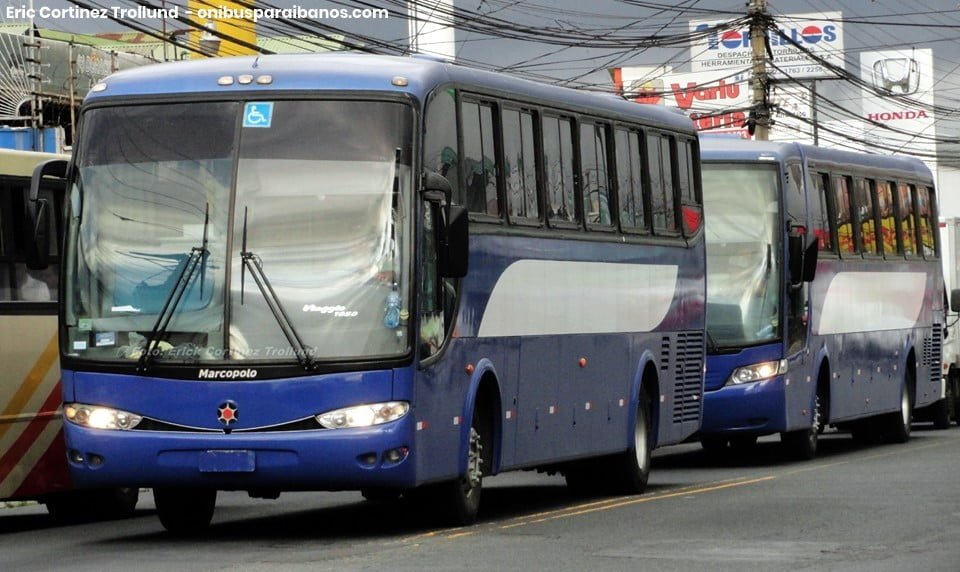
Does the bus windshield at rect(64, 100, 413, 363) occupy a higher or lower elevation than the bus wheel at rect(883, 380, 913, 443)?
higher

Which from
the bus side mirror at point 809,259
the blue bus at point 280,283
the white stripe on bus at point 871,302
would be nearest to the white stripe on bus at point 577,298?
the blue bus at point 280,283

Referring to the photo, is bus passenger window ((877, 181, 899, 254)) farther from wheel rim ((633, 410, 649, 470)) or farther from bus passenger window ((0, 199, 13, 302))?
bus passenger window ((0, 199, 13, 302))

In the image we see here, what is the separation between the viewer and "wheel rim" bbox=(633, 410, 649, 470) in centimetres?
1971

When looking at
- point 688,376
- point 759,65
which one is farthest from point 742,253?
point 759,65

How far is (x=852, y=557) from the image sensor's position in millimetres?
12891

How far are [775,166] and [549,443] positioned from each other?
305 inches

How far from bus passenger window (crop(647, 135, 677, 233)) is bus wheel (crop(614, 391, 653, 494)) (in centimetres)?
165

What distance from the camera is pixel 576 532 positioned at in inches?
591

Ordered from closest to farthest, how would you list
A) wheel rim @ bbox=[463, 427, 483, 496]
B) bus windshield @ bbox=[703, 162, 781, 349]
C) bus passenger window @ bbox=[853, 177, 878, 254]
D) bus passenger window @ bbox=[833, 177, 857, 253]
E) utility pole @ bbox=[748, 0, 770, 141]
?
wheel rim @ bbox=[463, 427, 483, 496] → bus windshield @ bbox=[703, 162, 781, 349] → bus passenger window @ bbox=[833, 177, 857, 253] → bus passenger window @ bbox=[853, 177, 878, 254] → utility pole @ bbox=[748, 0, 770, 141]

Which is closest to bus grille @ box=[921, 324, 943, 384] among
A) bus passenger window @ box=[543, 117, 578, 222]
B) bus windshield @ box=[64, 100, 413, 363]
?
bus passenger window @ box=[543, 117, 578, 222]

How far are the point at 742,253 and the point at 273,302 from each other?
429 inches

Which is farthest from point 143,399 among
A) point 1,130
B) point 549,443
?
point 1,130

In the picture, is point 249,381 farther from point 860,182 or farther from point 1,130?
point 860,182

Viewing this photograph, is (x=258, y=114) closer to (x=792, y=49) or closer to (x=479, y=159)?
(x=479, y=159)
